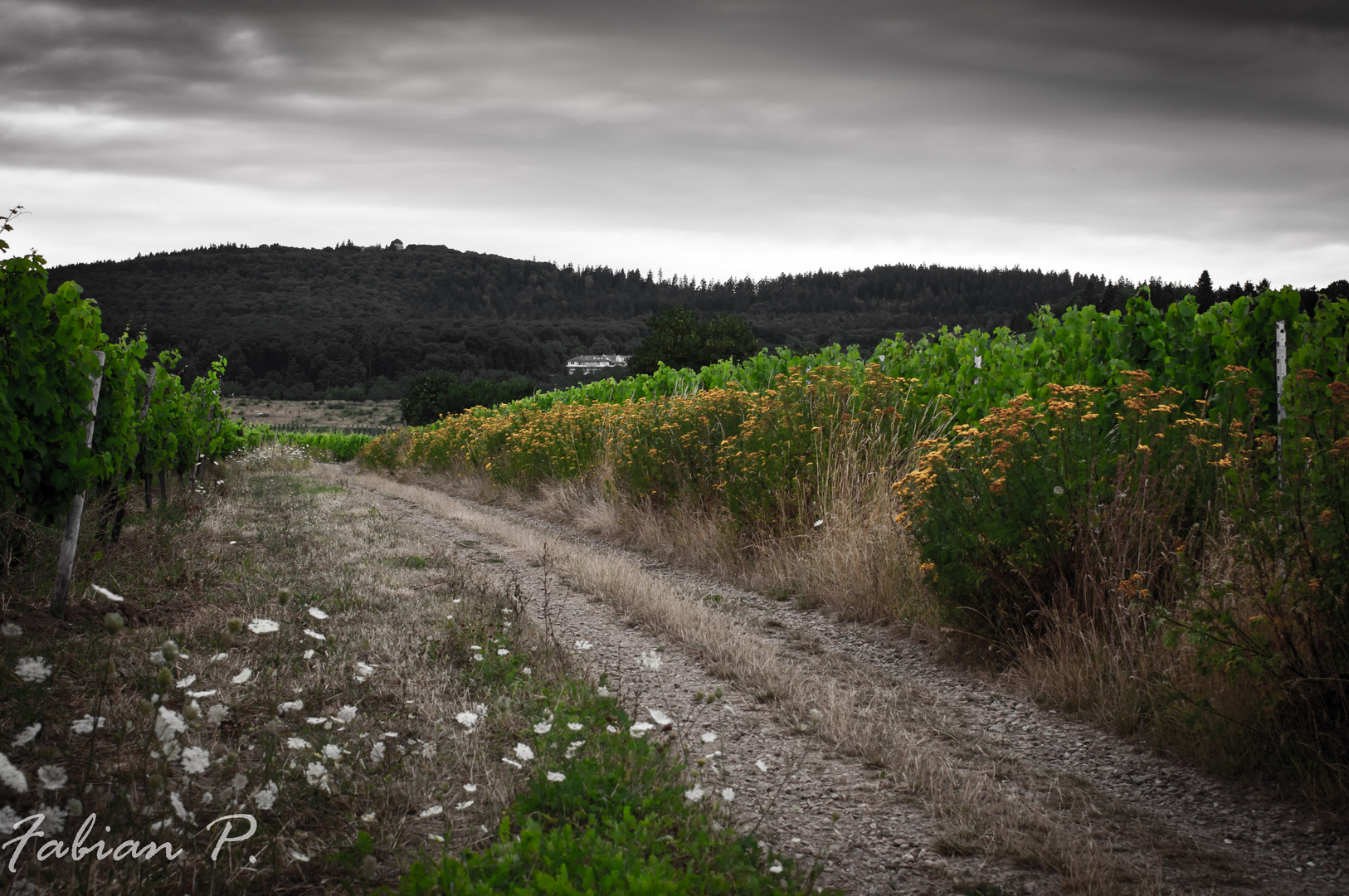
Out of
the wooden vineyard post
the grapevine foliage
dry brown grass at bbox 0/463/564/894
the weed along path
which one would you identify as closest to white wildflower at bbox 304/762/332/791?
dry brown grass at bbox 0/463/564/894

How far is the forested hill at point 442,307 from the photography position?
60.8 metres

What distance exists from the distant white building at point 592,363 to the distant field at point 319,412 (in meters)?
16.4

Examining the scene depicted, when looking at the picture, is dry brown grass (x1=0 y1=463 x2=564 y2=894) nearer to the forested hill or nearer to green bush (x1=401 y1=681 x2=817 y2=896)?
green bush (x1=401 y1=681 x2=817 y2=896)

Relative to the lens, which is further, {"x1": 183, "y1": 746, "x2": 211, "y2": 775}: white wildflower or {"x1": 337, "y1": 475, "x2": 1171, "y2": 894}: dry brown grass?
{"x1": 337, "y1": 475, "x2": 1171, "y2": 894}: dry brown grass

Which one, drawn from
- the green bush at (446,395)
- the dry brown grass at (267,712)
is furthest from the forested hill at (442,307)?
the dry brown grass at (267,712)

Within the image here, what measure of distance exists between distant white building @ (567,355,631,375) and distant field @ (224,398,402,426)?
16430 millimetres

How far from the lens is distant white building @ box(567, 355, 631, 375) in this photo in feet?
222

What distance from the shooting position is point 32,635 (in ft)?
12.9

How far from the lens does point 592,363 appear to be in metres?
70.9

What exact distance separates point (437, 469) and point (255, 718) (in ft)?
61.7

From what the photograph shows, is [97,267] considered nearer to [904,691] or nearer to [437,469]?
[437,469]

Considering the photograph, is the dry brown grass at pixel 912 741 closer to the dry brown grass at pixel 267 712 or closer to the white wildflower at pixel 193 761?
the dry brown grass at pixel 267 712

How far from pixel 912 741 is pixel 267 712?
2.85 m

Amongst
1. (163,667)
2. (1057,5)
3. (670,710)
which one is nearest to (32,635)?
(163,667)
